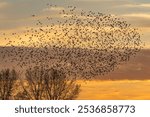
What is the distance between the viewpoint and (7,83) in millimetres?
102000

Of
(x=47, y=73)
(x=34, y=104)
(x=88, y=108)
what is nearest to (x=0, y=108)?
(x=34, y=104)

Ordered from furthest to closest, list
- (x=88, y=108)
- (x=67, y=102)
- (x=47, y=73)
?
(x=47, y=73) < (x=67, y=102) < (x=88, y=108)

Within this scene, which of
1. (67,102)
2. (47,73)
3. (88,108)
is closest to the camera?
(88,108)

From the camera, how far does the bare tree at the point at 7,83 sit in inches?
3967

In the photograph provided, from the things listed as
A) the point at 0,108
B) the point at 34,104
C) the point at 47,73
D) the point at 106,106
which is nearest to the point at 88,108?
the point at 106,106

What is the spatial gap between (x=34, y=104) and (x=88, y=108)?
479cm

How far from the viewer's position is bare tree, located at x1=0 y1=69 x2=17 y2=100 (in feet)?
331

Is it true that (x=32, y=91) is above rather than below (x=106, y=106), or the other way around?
below

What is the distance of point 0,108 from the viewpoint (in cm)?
5319

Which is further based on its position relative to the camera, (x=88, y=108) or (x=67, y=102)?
(x=67, y=102)

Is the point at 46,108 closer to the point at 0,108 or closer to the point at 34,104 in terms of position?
the point at 34,104

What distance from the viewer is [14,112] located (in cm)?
4912

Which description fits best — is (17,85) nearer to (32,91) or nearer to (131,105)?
(32,91)

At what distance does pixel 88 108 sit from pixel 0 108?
8.72 m
